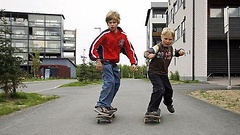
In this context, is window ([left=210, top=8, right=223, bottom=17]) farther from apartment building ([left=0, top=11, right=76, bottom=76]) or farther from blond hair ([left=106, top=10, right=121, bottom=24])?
apartment building ([left=0, top=11, right=76, bottom=76])

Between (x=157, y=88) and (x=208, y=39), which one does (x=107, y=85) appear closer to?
(x=157, y=88)

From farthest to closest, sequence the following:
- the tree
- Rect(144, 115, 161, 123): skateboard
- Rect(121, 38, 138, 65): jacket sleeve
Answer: the tree < Rect(121, 38, 138, 65): jacket sleeve < Rect(144, 115, 161, 123): skateboard

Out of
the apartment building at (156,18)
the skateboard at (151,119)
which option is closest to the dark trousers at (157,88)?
the skateboard at (151,119)

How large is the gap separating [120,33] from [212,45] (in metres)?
23.0

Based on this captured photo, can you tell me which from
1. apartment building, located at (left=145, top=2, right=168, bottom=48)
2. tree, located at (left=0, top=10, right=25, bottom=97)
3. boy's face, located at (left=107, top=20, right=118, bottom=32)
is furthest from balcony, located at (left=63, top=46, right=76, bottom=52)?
boy's face, located at (left=107, top=20, right=118, bottom=32)

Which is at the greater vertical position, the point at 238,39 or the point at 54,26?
the point at 54,26

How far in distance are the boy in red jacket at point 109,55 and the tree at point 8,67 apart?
15.8ft

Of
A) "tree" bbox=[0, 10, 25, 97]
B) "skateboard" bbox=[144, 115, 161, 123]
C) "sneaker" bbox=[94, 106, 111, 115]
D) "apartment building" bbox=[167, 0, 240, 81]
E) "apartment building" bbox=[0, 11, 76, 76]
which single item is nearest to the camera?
"skateboard" bbox=[144, 115, 161, 123]

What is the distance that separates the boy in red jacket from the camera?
534 cm

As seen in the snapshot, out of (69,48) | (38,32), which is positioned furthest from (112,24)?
(69,48)

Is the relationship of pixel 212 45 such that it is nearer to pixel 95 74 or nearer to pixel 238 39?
pixel 238 39

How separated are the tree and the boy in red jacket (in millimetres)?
4829

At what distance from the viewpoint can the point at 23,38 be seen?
6950cm

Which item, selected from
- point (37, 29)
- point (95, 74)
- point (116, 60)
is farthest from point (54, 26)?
point (116, 60)
